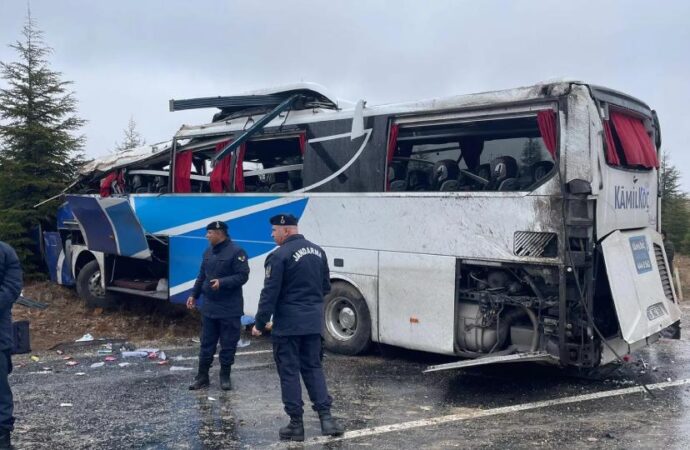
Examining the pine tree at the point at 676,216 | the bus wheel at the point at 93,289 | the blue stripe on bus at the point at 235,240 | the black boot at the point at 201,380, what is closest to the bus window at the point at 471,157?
the blue stripe on bus at the point at 235,240

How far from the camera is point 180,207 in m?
10.4

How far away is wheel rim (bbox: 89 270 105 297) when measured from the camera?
12219mm

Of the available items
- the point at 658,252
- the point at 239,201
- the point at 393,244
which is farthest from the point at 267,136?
the point at 658,252

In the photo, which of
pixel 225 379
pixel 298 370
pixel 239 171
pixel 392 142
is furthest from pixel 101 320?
pixel 298 370

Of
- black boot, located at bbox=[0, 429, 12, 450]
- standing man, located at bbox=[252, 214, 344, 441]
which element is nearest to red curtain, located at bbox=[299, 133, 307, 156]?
standing man, located at bbox=[252, 214, 344, 441]

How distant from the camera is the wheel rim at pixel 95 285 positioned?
12.2 metres

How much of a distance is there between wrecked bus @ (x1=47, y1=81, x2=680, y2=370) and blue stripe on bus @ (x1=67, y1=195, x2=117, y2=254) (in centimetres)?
198

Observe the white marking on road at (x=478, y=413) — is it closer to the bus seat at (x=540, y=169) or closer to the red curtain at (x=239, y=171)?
the bus seat at (x=540, y=169)

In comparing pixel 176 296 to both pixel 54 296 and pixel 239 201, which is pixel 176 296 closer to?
pixel 239 201

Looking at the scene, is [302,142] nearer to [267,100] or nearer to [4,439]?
[267,100]

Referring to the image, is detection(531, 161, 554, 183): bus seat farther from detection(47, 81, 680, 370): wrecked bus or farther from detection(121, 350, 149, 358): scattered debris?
detection(121, 350, 149, 358): scattered debris

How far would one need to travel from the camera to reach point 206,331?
22.8ft

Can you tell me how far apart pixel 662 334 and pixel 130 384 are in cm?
589

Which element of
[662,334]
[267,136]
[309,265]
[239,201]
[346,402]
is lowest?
[346,402]
